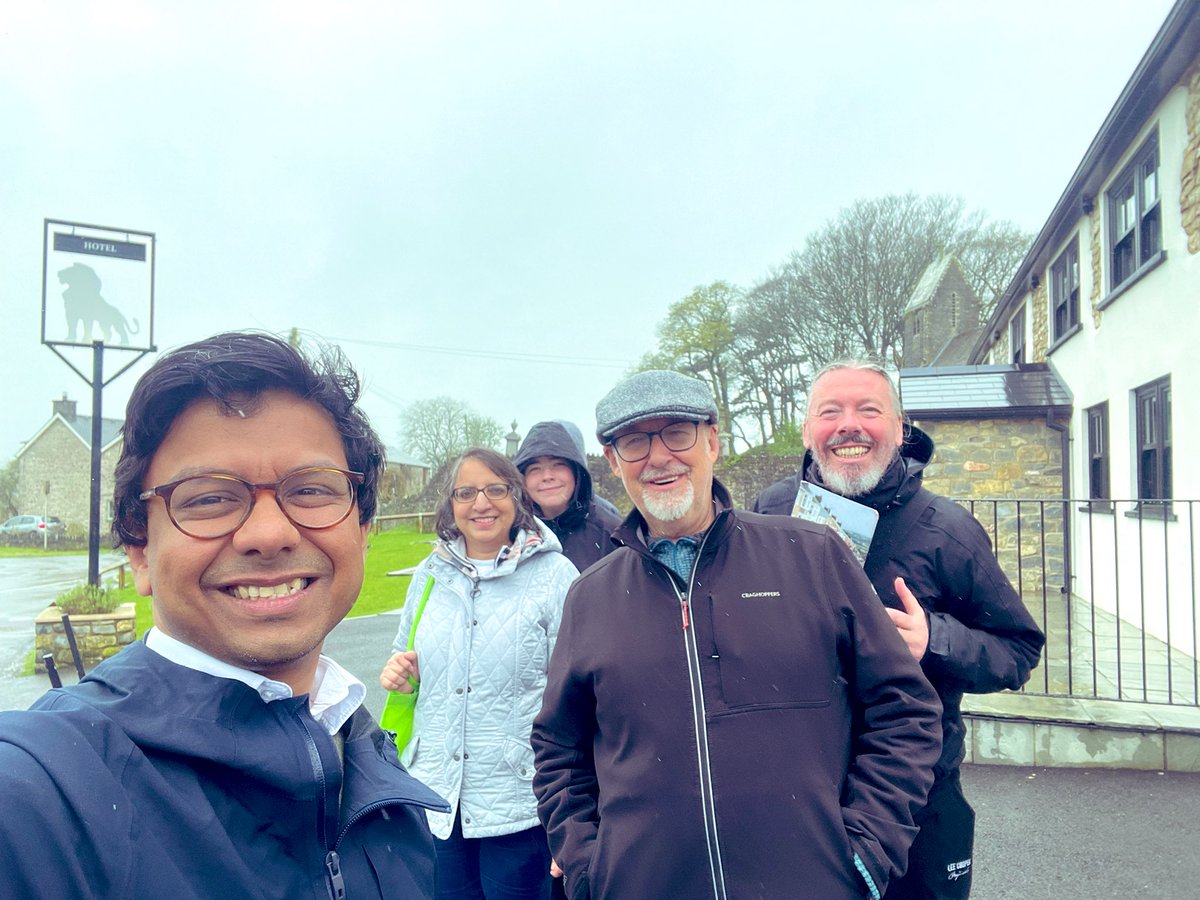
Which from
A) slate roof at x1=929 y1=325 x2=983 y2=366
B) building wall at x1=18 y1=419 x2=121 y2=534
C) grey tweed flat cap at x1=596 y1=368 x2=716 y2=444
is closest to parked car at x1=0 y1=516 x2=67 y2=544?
Result: building wall at x1=18 y1=419 x2=121 y2=534

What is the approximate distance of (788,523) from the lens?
1.94 m

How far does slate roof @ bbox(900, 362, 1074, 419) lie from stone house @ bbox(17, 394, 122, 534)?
182 feet

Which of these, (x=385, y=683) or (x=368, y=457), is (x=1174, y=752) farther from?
(x=368, y=457)

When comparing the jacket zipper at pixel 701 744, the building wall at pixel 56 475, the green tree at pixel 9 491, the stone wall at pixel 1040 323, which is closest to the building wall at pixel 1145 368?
the stone wall at pixel 1040 323

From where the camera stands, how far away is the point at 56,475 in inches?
2028

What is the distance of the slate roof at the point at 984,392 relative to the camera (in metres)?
10.8

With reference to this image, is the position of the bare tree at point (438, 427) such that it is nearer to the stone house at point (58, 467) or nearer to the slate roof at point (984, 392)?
the stone house at point (58, 467)

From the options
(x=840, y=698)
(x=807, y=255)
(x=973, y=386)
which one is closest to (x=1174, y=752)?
(x=840, y=698)

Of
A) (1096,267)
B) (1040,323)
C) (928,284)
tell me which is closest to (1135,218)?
(1096,267)

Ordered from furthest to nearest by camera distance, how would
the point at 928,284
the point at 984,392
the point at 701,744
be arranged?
the point at 928,284 < the point at 984,392 < the point at 701,744

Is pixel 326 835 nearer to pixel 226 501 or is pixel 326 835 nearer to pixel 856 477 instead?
pixel 226 501

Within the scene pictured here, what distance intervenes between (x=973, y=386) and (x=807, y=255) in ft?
70.1

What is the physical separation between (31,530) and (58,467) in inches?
512

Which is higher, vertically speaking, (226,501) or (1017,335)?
(1017,335)
